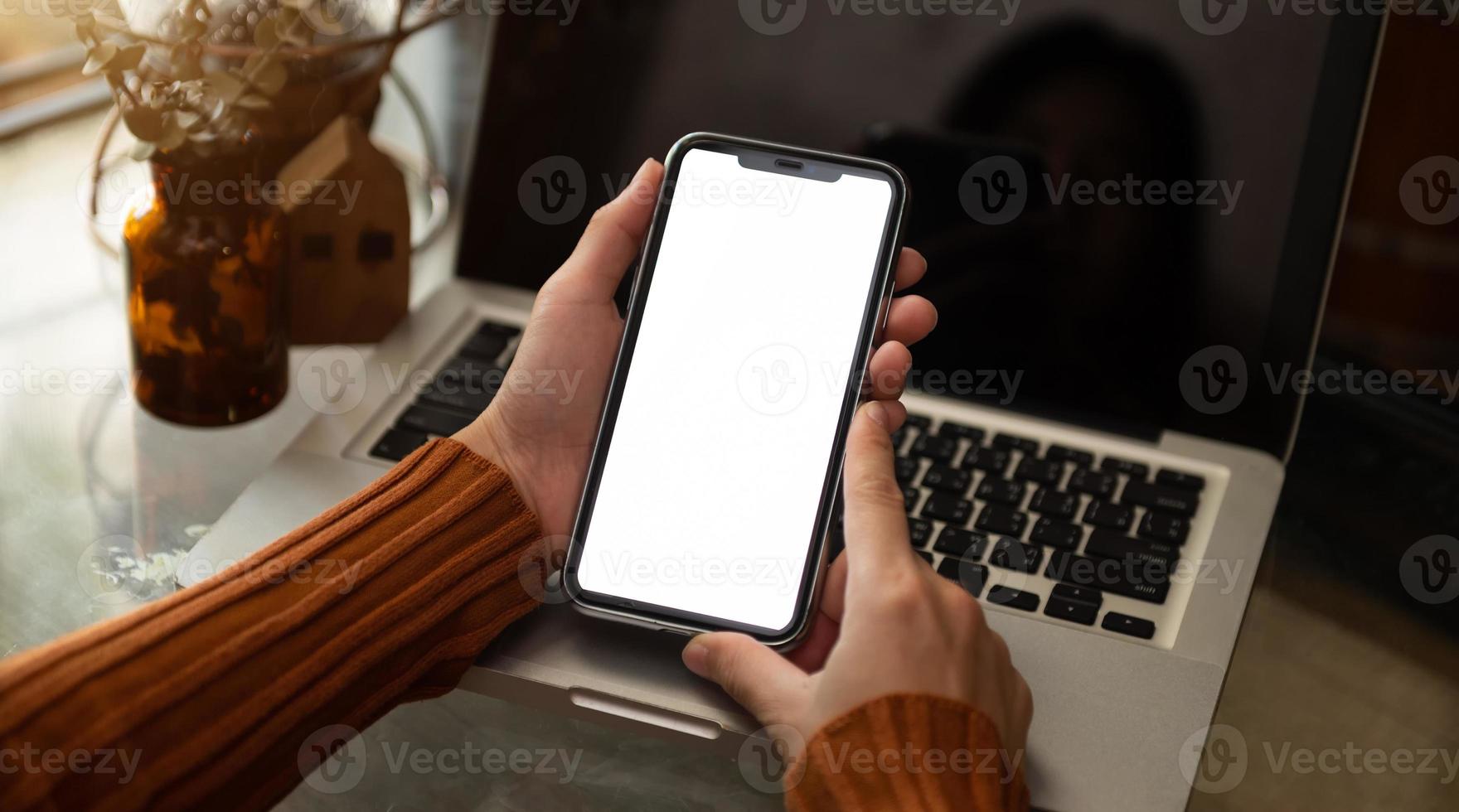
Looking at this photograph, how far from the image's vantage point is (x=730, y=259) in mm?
595

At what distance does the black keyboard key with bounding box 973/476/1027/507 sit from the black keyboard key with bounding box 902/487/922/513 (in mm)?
32

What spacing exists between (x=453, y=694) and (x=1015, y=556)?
0.99 feet

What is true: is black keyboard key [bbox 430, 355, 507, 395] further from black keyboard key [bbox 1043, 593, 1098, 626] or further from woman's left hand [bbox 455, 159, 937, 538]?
black keyboard key [bbox 1043, 593, 1098, 626]

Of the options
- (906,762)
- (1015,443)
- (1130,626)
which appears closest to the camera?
(906,762)

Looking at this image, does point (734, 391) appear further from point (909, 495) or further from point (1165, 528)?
Result: point (1165, 528)

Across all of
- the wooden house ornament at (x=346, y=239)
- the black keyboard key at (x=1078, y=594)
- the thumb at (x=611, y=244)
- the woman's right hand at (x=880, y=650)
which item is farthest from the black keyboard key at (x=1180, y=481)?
the wooden house ornament at (x=346, y=239)

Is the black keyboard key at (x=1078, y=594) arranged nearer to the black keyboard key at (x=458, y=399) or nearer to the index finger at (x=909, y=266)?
the index finger at (x=909, y=266)

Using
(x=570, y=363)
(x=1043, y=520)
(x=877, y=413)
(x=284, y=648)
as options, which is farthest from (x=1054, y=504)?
(x=284, y=648)

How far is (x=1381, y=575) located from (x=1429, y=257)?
0.21 m

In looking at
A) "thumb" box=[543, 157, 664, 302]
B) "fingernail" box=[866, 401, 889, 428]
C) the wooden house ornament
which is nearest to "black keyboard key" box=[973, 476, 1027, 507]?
"fingernail" box=[866, 401, 889, 428]

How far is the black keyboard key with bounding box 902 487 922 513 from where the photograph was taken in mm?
644

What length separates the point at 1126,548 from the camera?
614 mm

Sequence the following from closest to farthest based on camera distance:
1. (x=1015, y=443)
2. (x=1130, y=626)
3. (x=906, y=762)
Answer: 1. (x=906, y=762)
2. (x=1130, y=626)
3. (x=1015, y=443)

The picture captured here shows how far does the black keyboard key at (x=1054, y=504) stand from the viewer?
2.07ft
